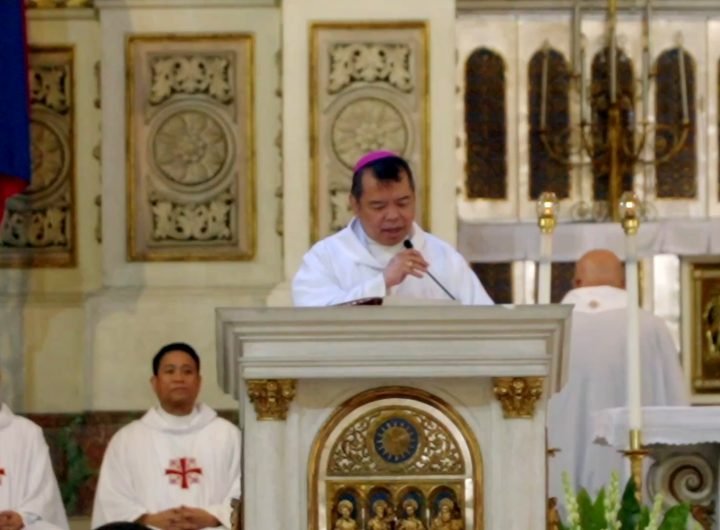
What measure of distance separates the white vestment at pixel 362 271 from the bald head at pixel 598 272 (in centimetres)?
298

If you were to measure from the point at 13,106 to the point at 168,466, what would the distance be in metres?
2.22

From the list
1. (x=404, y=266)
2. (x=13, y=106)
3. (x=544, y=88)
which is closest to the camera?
(x=404, y=266)

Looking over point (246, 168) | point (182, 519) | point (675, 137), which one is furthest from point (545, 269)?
point (675, 137)

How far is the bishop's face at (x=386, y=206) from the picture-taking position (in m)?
6.51

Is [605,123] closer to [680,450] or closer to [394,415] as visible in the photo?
[680,450]

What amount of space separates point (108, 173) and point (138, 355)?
0.97m

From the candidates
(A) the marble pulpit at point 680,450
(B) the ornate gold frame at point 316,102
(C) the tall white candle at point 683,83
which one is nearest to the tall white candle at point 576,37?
(C) the tall white candle at point 683,83

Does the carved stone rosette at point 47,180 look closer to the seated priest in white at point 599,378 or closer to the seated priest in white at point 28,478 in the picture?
the seated priest in white at point 28,478

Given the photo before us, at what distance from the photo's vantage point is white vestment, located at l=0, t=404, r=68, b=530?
9172 millimetres

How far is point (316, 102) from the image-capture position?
415 inches

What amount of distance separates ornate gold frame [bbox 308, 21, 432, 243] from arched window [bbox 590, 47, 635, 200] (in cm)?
162

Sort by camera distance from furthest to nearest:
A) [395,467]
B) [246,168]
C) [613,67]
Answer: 1. [613,67]
2. [246,168]
3. [395,467]

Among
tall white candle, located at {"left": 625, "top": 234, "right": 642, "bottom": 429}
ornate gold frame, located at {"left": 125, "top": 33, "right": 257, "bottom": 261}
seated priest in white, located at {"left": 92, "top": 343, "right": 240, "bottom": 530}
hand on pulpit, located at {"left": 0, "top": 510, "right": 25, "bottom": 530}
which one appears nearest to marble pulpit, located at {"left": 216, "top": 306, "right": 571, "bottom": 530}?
tall white candle, located at {"left": 625, "top": 234, "right": 642, "bottom": 429}

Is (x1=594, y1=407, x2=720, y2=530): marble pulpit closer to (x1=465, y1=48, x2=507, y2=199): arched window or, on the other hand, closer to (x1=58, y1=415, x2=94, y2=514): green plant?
(x1=58, y1=415, x2=94, y2=514): green plant
